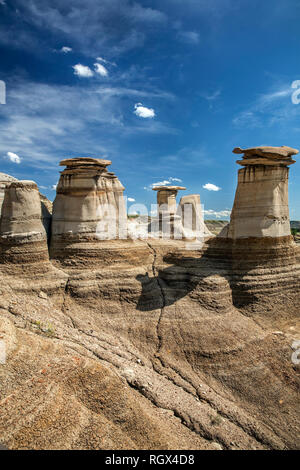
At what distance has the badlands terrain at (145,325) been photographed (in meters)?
7.59

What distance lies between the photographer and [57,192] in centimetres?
1523

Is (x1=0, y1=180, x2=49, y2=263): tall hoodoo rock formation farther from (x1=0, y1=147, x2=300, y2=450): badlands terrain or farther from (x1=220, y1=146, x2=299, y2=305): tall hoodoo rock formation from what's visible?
(x1=220, y1=146, x2=299, y2=305): tall hoodoo rock formation

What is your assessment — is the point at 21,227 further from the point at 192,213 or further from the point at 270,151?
the point at 192,213

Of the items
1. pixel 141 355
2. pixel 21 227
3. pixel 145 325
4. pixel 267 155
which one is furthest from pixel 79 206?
pixel 267 155

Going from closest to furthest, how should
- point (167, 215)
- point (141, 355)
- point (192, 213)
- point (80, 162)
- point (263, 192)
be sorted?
point (141, 355)
point (263, 192)
point (80, 162)
point (192, 213)
point (167, 215)

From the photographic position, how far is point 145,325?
1254cm

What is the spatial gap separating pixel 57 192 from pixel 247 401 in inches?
504

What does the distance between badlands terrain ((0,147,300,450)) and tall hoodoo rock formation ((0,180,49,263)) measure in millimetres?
50

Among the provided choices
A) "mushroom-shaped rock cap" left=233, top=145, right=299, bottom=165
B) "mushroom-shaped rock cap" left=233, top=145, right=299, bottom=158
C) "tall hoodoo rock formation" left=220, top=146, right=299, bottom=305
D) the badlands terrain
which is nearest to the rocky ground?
the badlands terrain

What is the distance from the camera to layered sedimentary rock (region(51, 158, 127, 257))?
14562 mm

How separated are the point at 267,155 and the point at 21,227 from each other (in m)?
12.1

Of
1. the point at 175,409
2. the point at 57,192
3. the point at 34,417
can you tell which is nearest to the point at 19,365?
the point at 34,417

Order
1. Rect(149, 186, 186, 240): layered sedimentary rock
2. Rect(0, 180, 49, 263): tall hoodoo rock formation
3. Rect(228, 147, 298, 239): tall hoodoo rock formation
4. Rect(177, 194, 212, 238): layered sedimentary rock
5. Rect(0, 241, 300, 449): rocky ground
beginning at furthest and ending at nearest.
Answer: Rect(177, 194, 212, 238): layered sedimentary rock < Rect(149, 186, 186, 240): layered sedimentary rock < Rect(0, 180, 49, 263): tall hoodoo rock formation < Rect(228, 147, 298, 239): tall hoodoo rock formation < Rect(0, 241, 300, 449): rocky ground

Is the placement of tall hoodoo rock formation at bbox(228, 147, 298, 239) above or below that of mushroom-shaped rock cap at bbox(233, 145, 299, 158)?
below
